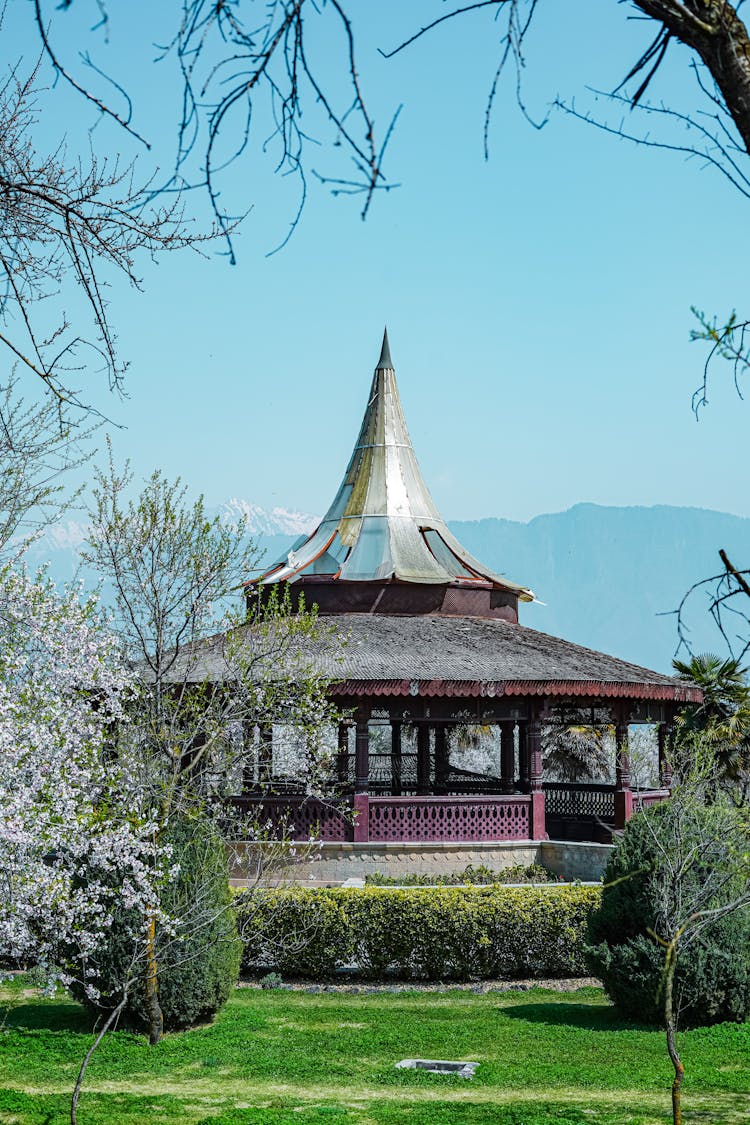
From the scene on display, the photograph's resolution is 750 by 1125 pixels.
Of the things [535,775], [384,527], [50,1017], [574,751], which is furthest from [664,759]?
[50,1017]

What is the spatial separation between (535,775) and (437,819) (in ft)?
7.32

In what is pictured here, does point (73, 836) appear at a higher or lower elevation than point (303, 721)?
lower

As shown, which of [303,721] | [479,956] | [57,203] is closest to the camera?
[57,203]

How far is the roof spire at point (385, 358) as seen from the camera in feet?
101

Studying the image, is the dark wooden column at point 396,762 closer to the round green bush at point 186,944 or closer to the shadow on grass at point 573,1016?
the shadow on grass at point 573,1016

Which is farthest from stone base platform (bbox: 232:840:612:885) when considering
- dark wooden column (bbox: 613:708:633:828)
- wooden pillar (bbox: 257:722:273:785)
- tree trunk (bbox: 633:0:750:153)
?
tree trunk (bbox: 633:0:750:153)

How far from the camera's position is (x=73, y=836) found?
40.3ft

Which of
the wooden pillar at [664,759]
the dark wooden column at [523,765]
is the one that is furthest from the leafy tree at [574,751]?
the wooden pillar at [664,759]

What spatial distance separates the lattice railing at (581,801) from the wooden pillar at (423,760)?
2.50m

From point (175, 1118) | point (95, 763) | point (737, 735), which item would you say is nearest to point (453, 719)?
point (737, 735)

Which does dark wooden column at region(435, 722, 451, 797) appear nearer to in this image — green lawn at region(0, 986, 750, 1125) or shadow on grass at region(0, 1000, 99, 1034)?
green lawn at region(0, 986, 750, 1125)

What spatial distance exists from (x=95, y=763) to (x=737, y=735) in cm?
1761

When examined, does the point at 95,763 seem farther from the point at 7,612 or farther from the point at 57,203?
the point at 57,203

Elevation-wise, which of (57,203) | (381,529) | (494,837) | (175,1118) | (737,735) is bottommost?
(175,1118)
